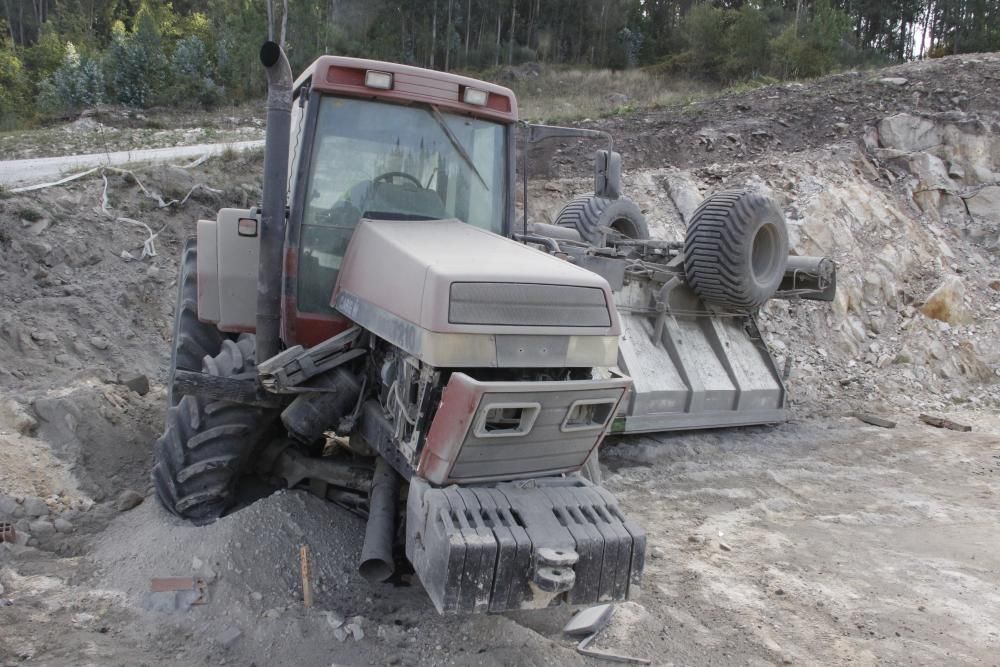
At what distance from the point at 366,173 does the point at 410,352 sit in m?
1.33

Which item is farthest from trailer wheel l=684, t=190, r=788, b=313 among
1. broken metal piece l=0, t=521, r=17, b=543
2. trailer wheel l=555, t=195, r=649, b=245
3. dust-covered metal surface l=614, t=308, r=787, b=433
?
broken metal piece l=0, t=521, r=17, b=543

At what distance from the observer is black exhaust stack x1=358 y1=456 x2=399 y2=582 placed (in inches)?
144

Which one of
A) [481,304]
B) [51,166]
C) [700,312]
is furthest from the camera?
[51,166]

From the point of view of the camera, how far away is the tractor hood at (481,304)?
3.16 metres

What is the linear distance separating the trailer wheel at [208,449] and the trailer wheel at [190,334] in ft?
1.32

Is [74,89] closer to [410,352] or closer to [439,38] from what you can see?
[439,38]

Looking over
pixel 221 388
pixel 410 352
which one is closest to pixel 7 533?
pixel 221 388

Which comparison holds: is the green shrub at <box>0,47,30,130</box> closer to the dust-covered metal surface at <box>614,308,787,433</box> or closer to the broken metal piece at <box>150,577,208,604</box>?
the dust-covered metal surface at <box>614,308,787,433</box>

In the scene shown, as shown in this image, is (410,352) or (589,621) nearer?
(410,352)

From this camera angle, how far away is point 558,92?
29.2 m

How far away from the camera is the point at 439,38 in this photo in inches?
1448

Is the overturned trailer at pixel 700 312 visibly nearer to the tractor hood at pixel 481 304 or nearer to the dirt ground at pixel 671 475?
the dirt ground at pixel 671 475

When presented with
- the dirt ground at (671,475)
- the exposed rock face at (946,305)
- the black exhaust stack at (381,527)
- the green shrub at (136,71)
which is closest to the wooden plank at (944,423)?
the dirt ground at (671,475)

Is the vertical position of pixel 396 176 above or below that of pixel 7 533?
above
